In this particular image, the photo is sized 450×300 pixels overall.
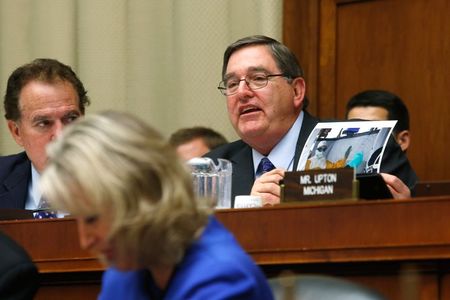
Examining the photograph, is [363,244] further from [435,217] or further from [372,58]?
[372,58]

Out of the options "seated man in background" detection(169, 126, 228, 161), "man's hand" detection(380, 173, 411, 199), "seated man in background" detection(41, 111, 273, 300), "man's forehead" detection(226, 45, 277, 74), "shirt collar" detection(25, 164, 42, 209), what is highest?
"man's forehead" detection(226, 45, 277, 74)

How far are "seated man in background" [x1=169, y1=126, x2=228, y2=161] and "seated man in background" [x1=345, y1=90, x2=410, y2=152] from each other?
676 mm

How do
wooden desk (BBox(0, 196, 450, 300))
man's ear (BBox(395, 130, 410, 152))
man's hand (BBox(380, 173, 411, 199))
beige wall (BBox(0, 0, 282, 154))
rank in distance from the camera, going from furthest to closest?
beige wall (BBox(0, 0, 282, 154)), man's ear (BBox(395, 130, 410, 152)), man's hand (BBox(380, 173, 411, 199)), wooden desk (BBox(0, 196, 450, 300))

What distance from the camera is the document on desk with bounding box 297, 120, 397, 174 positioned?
395cm

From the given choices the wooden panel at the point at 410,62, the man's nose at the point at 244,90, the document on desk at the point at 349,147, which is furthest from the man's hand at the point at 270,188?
the wooden panel at the point at 410,62

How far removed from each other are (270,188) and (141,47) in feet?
7.97

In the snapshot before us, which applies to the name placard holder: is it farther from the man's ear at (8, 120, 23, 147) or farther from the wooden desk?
the man's ear at (8, 120, 23, 147)

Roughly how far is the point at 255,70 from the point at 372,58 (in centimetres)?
131

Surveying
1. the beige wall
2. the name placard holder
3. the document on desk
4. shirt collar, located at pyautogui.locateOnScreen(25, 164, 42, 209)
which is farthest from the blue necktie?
the beige wall

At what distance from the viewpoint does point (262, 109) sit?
458cm

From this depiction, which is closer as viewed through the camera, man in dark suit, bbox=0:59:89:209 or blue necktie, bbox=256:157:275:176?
blue necktie, bbox=256:157:275:176

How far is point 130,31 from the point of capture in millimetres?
6207

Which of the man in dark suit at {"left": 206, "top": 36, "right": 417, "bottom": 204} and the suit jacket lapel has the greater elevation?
the man in dark suit at {"left": 206, "top": 36, "right": 417, "bottom": 204}

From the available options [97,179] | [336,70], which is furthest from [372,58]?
[97,179]
